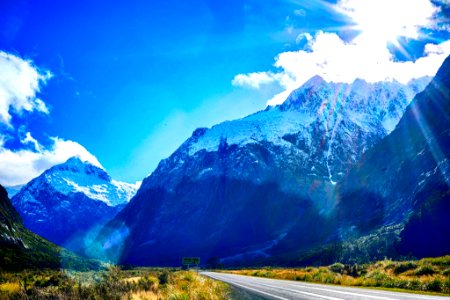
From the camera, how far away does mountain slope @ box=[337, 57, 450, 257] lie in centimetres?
11069

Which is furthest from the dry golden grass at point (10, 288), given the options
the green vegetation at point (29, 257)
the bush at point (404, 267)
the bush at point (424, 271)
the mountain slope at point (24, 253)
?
the green vegetation at point (29, 257)

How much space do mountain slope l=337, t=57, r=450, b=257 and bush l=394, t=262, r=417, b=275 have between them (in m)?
77.0

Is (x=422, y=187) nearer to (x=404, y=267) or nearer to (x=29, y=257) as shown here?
(x=404, y=267)

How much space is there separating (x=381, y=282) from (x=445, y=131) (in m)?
150

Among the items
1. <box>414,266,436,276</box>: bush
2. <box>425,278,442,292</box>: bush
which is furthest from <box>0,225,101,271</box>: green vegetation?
<box>425,278,442,292</box>: bush

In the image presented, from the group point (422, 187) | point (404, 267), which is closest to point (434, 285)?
point (404, 267)

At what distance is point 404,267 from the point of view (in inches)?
1271

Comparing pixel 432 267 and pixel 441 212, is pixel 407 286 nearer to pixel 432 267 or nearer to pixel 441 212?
pixel 432 267

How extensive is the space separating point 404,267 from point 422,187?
406 ft

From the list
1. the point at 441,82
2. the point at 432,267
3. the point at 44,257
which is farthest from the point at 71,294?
the point at 441,82

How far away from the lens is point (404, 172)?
178m

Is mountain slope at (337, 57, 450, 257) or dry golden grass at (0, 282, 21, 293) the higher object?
mountain slope at (337, 57, 450, 257)

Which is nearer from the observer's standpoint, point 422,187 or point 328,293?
point 328,293

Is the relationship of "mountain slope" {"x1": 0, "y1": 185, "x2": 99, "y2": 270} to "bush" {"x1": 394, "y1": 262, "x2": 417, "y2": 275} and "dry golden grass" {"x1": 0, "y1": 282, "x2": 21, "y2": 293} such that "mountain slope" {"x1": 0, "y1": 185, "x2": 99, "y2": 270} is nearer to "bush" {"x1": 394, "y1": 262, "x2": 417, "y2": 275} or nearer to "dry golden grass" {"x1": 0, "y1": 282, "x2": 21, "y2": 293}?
"dry golden grass" {"x1": 0, "y1": 282, "x2": 21, "y2": 293}
